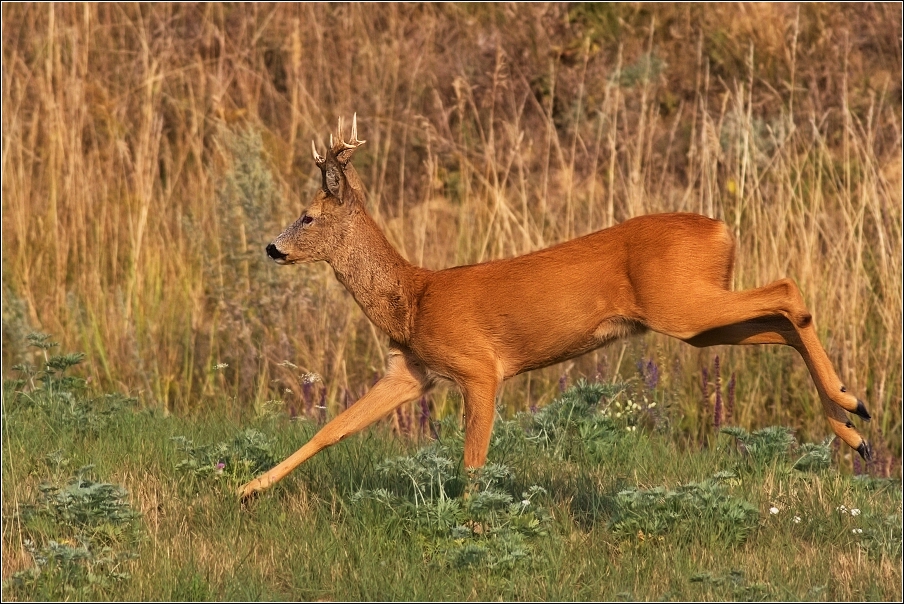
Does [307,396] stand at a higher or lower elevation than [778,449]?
lower

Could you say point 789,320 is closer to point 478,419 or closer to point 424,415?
point 478,419

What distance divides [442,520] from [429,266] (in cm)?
473

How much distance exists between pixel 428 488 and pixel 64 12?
29.3 feet

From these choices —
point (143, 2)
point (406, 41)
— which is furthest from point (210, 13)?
point (406, 41)

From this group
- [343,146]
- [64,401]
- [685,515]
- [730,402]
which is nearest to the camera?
[685,515]

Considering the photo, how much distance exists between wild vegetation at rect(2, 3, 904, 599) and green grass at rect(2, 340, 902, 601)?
0.02 meters

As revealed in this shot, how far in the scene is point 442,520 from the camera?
5.45 meters

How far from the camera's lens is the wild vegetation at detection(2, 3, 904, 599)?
5.43 metres

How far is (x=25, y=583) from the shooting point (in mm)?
5035

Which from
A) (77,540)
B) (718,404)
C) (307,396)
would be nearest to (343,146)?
(77,540)

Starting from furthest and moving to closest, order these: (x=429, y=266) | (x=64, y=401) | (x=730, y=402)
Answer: (x=429, y=266)
(x=730, y=402)
(x=64, y=401)

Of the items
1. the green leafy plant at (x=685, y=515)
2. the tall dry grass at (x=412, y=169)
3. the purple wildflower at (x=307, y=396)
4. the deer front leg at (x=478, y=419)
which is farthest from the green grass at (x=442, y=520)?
the purple wildflower at (x=307, y=396)

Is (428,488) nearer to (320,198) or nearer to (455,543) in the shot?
(455,543)

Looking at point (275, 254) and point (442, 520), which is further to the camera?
point (275, 254)
